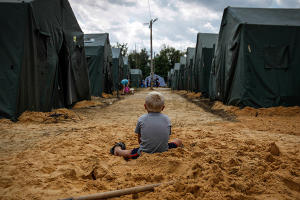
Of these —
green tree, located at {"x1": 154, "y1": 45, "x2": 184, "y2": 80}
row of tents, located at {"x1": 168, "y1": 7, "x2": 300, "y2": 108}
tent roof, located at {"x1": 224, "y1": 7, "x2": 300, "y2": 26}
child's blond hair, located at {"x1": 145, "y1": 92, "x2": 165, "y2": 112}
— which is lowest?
child's blond hair, located at {"x1": 145, "y1": 92, "x2": 165, "y2": 112}

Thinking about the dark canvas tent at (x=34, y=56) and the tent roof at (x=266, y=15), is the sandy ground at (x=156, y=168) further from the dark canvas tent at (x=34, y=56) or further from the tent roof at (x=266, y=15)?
the tent roof at (x=266, y=15)

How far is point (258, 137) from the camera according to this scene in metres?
3.44

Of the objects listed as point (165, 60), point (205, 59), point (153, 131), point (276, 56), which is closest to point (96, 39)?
point (205, 59)

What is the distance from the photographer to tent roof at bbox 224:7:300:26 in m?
6.72

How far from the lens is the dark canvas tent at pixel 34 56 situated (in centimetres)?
475

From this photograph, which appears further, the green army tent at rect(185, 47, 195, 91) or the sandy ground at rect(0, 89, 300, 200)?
the green army tent at rect(185, 47, 195, 91)

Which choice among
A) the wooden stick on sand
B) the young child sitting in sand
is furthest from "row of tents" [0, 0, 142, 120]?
the wooden stick on sand

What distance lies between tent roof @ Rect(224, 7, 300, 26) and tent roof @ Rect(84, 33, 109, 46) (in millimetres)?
7588

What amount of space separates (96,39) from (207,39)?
6.83m

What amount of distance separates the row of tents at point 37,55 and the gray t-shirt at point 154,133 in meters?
3.53

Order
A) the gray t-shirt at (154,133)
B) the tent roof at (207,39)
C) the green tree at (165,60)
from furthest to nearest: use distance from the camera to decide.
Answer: the green tree at (165,60), the tent roof at (207,39), the gray t-shirt at (154,133)

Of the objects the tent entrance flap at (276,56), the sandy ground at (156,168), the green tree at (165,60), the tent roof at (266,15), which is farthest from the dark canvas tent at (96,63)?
the green tree at (165,60)

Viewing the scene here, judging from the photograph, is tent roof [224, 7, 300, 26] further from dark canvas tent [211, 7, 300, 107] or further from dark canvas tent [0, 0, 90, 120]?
dark canvas tent [0, 0, 90, 120]

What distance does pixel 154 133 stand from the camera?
8.18ft
